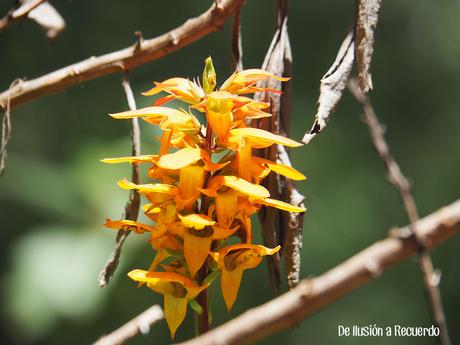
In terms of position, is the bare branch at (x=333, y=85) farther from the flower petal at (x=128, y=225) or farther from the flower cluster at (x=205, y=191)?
the flower petal at (x=128, y=225)

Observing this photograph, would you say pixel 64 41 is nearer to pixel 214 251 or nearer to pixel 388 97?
pixel 388 97

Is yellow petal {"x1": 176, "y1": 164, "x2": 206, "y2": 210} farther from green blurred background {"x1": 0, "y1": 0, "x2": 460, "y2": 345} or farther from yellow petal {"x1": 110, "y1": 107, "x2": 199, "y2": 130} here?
green blurred background {"x1": 0, "y1": 0, "x2": 460, "y2": 345}

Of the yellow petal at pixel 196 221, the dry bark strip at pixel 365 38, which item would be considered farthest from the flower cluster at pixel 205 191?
the dry bark strip at pixel 365 38

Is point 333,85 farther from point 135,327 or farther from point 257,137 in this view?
point 135,327

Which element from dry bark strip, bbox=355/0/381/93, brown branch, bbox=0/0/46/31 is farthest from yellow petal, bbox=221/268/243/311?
brown branch, bbox=0/0/46/31

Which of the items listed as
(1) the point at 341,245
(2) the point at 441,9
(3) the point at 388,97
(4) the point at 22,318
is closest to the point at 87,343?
(4) the point at 22,318

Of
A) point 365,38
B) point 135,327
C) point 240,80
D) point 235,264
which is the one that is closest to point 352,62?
point 365,38
